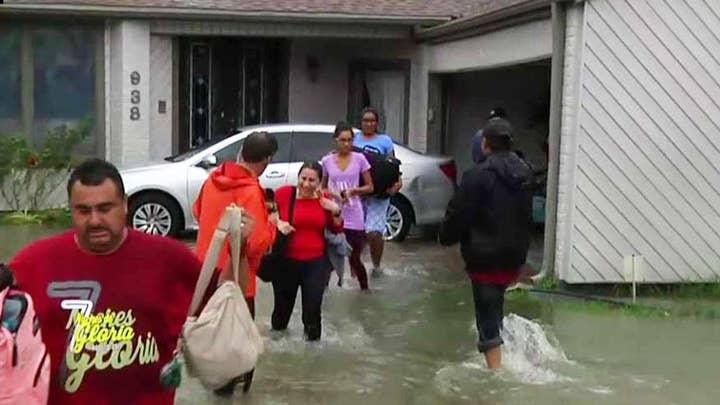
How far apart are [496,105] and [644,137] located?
717 cm

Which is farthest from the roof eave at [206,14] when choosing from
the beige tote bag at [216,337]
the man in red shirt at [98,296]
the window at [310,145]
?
the man in red shirt at [98,296]

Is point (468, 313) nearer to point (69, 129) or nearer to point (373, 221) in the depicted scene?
point (373, 221)

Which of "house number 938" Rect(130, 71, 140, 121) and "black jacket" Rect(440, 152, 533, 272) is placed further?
"house number 938" Rect(130, 71, 140, 121)

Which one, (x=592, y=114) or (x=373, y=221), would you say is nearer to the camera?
(x=592, y=114)

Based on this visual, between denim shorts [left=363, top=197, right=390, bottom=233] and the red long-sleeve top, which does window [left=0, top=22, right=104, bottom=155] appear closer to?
denim shorts [left=363, top=197, right=390, bottom=233]

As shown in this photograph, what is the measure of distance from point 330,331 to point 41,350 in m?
6.26

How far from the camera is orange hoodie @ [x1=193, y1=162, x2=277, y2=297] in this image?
7520 mm

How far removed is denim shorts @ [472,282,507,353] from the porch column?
10251 millimetres

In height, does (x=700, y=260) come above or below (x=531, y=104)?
below

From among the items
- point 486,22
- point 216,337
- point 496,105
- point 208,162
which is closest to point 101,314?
point 216,337

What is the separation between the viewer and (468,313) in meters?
11.1

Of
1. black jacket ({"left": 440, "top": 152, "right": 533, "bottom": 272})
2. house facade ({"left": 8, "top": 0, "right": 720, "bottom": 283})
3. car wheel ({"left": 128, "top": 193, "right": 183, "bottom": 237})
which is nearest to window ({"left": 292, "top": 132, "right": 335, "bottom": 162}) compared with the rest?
car wheel ({"left": 128, "top": 193, "right": 183, "bottom": 237})

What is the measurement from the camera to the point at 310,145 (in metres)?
15.9

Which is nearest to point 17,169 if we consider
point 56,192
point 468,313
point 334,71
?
point 56,192
